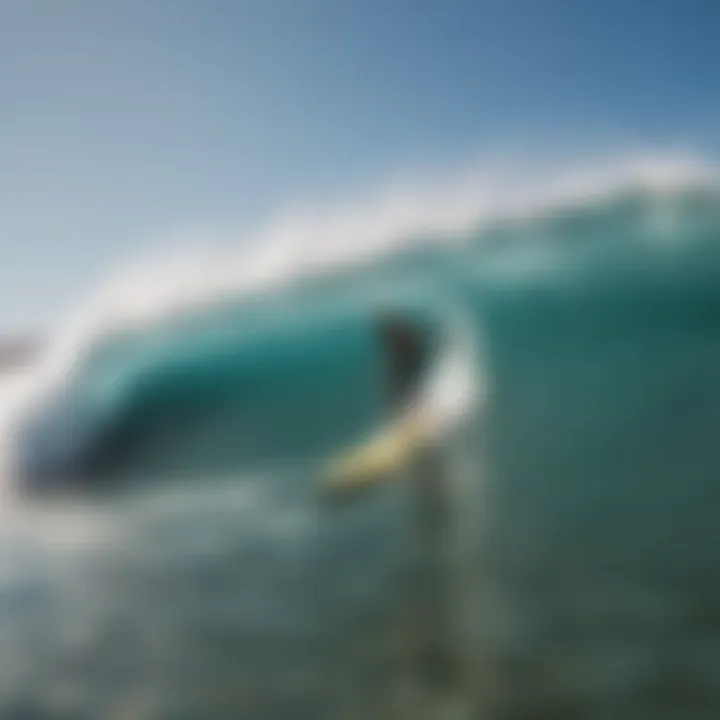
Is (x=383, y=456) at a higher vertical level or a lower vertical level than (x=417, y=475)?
higher

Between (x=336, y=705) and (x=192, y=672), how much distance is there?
67 cm

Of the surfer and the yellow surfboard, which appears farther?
the yellow surfboard

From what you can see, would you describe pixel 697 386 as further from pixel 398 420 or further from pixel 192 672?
pixel 192 672

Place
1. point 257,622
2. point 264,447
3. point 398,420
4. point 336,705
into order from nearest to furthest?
1. point 336,705
2. point 257,622
3. point 398,420
4. point 264,447

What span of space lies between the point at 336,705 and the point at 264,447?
11.2 feet

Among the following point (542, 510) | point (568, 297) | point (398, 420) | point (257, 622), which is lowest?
point (257, 622)

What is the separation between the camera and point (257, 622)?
3209 millimetres

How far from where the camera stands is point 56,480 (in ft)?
17.7

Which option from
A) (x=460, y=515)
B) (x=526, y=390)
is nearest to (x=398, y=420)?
(x=460, y=515)

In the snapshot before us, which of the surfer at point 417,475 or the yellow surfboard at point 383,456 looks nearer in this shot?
the surfer at point 417,475

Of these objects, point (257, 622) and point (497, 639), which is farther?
point (257, 622)

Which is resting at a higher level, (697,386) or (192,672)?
(697,386)

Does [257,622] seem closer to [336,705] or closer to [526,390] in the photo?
[336,705]

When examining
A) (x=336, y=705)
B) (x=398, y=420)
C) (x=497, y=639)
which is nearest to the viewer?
(x=336, y=705)
